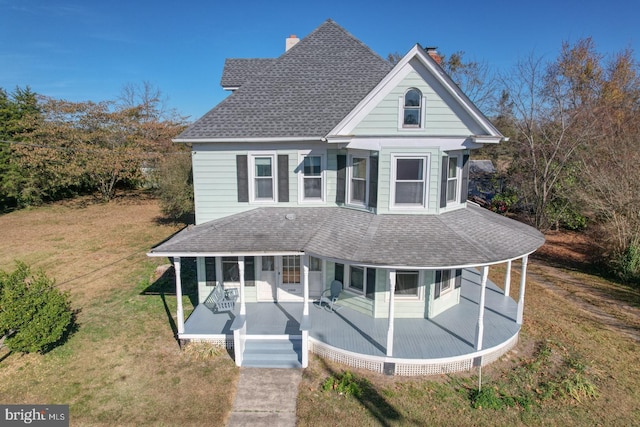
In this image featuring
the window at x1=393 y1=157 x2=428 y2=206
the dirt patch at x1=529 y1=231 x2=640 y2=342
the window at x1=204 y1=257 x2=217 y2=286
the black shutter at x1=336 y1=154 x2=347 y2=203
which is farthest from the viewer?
the dirt patch at x1=529 y1=231 x2=640 y2=342

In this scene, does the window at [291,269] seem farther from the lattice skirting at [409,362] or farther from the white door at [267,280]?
the lattice skirting at [409,362]

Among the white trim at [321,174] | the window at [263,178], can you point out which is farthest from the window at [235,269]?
the white trim at [321,174]

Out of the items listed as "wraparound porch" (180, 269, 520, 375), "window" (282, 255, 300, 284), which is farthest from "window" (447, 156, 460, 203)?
"window" (282, 255, 300, 284)

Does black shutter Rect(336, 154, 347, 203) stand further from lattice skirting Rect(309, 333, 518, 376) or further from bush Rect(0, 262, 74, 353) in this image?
bush Rect(0, 262, 74, 353)

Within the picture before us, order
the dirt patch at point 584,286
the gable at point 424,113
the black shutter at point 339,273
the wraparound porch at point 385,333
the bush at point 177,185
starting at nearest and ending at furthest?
the wraparound porch at point 385,333
the gable at point 424,113
the black shutter at point 339,273
the dirt patch at point 584,286
the bush at point 177,185

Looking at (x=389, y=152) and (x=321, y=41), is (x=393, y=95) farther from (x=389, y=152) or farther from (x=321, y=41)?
(x=321, y=41)

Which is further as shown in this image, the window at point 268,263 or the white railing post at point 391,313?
the window at point 268,263

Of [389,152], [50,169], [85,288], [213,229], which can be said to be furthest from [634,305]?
[50,169]

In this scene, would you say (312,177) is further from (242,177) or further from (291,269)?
(291,269)
